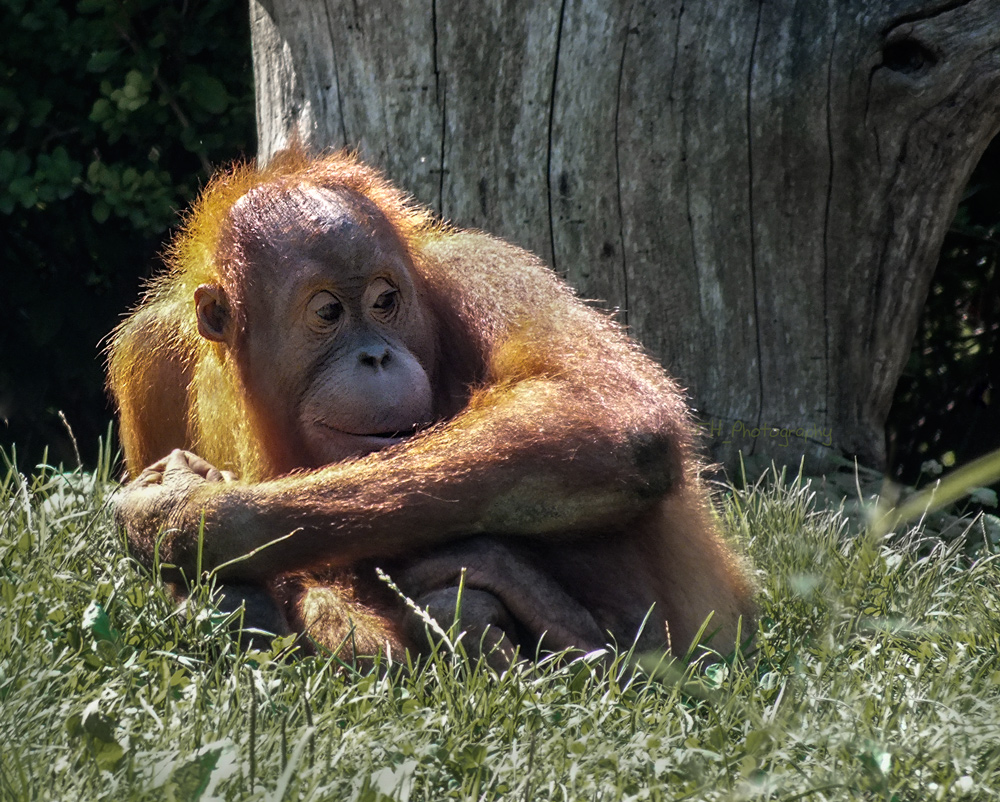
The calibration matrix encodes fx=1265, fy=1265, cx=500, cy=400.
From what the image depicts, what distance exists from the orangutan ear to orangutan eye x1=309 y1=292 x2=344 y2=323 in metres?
0.26

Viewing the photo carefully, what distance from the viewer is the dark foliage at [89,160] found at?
4.72 metres

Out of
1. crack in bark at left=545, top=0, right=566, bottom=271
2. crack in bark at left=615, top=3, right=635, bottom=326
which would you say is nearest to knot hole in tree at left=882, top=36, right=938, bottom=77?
crack in bark at left=615, top=3, right=635, bottom=326

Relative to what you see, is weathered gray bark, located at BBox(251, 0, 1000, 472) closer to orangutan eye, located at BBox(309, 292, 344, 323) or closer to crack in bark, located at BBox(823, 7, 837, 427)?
crack in bark, located at BBox(823, 7, 837, 427)

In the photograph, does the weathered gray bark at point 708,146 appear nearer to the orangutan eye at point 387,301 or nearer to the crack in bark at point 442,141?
the crack in bark at point 442,141

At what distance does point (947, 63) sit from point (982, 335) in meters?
1.66

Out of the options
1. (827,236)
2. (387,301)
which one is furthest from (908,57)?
(387,301)

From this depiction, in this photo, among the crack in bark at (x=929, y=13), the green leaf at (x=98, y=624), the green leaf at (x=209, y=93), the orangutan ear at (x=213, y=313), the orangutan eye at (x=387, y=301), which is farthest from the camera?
the green leaf at (x=209, y=93)

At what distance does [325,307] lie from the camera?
2588 millimetres

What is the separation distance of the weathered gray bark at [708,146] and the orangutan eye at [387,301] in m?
1.10

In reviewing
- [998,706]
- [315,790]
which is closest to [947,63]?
[998,706]

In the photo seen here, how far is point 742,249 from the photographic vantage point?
3684 millimetres

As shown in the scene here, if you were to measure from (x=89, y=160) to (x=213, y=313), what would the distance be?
2.78 meters

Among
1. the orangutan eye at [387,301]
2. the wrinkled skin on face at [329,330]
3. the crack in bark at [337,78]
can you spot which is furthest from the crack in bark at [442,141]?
Answer: the orangutan eye at [387,301]

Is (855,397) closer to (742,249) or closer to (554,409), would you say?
(742,249)
